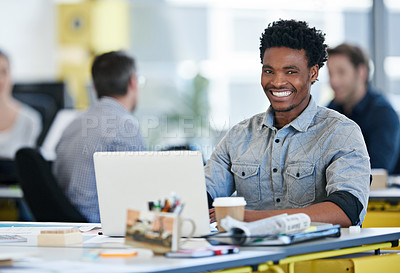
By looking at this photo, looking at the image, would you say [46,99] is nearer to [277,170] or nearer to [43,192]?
[43,192]

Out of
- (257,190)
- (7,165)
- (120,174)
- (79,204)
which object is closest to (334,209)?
(257,190)

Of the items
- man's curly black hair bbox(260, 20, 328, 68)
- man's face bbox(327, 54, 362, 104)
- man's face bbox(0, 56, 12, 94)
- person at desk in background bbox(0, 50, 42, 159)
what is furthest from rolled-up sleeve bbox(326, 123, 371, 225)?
man's face bbox(0, 56, 12, 94)

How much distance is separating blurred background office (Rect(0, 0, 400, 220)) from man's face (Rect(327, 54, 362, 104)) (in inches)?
109

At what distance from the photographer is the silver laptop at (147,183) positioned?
166 cm

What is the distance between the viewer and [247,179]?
2.29 metres

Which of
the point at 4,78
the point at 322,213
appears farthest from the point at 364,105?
the point at 4,78

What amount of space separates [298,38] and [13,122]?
3616 mm

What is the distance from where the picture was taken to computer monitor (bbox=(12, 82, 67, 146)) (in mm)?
4941

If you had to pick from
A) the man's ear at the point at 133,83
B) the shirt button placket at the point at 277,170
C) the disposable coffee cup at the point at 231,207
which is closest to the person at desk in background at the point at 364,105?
the man's ear at the point at 133,83

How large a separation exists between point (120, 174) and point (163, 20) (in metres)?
6.21

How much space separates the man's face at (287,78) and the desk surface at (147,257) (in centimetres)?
56

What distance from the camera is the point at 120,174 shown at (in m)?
1.78

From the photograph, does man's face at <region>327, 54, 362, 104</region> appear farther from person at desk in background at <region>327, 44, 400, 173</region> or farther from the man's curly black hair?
the man's curly black hair

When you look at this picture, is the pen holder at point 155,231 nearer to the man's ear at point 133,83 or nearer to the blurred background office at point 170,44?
the man's ear at point 133,83
